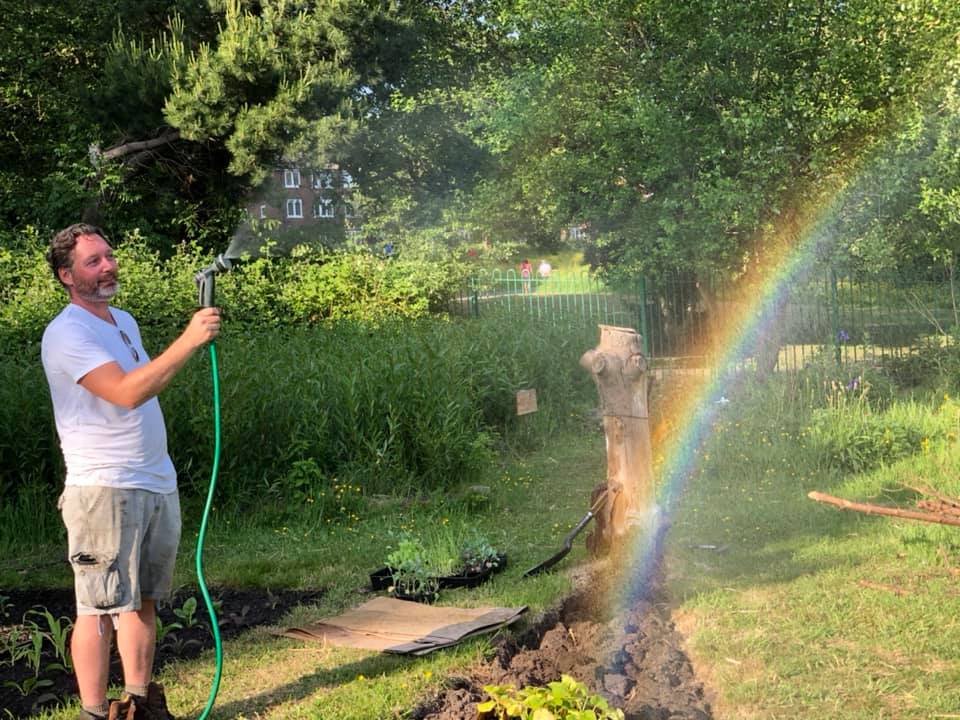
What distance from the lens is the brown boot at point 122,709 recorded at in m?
3.46

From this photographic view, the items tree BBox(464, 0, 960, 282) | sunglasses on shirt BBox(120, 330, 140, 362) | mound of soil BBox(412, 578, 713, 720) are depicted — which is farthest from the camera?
tree BBox(464, 0, 960, 282)

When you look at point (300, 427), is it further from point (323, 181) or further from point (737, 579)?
point (323, 181)

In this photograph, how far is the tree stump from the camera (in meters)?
5.97

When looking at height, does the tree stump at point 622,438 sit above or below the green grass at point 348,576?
above

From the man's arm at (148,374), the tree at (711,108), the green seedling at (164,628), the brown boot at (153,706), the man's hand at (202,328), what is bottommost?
the green seedling at (164,628)

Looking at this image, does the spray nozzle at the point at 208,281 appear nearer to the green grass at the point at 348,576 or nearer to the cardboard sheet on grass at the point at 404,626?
the green grass at the point at 348,576

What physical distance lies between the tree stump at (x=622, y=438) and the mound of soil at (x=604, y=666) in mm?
935

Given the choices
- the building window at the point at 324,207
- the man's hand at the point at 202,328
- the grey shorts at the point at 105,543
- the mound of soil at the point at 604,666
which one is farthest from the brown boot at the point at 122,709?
the building window at the point at 324,207

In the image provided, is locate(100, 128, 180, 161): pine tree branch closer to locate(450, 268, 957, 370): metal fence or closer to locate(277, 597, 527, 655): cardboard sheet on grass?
locate(450, 268, 957, 370): metal fence

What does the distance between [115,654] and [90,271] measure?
207 cm

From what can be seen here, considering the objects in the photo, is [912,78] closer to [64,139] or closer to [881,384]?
[881,384]

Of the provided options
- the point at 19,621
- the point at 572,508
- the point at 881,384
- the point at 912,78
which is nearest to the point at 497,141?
the point at 912,78

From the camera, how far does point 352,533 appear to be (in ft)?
22.9

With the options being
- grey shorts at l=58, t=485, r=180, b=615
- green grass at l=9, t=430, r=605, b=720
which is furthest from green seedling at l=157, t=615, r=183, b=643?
grey shorts at l=58, t=485, r=180, b=615
